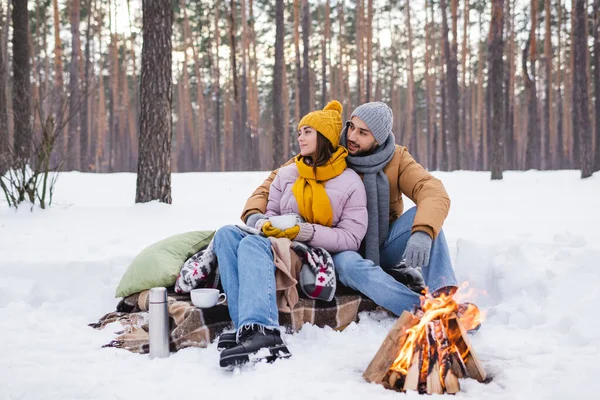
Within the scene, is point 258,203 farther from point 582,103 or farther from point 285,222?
point 582,103

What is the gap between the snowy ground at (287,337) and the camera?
2.29m

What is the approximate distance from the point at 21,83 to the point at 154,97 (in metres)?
3.46

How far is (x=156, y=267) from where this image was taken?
345 centimetres

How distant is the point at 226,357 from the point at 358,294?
118 cm

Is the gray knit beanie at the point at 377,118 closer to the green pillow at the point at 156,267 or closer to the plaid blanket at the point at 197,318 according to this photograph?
the plaid blanket at the point at 197,318

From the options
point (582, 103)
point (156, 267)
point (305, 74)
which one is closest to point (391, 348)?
point (156, 267)

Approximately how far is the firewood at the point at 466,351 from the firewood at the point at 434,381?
183 mm

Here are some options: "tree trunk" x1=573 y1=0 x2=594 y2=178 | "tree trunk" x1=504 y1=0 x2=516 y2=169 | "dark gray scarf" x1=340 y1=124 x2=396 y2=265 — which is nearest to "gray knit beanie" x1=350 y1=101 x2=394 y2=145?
"dark gray scarf" x1=340 y1=124 x2=396 y2=265

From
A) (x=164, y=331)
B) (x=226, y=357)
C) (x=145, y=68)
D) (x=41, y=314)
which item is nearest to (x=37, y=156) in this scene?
(x=145, y=68)

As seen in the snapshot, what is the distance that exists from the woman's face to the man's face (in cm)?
28

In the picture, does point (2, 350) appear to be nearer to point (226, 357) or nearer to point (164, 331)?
point (164, 331)

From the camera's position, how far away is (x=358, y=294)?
338cm

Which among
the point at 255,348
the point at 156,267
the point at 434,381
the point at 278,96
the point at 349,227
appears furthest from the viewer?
the point at 278,96

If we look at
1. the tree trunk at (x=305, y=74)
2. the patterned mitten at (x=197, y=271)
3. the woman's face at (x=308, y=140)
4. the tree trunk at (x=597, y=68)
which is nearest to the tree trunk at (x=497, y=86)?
the tree trunk at (x=597, y=68)
